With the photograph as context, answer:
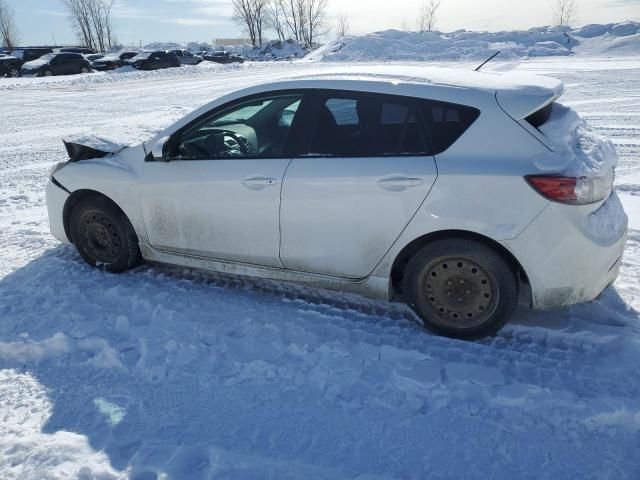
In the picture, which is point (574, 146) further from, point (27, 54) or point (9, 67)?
point (27, 54)

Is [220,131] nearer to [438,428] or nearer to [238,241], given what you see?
[238,241]

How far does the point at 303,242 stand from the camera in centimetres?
350

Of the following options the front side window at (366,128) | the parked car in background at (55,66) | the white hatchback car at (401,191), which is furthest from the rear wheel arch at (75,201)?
the parked car in background at (55,66)

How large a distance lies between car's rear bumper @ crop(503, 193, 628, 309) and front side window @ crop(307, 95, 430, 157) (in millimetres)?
823

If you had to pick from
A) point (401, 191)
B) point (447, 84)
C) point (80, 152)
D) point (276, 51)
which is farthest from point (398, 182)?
point (276, 51)

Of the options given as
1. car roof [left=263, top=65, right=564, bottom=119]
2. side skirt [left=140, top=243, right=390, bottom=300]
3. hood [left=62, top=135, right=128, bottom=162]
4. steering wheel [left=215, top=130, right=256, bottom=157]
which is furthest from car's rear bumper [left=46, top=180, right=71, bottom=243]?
car roof [left=263, top=65, right=564, bottom=119]

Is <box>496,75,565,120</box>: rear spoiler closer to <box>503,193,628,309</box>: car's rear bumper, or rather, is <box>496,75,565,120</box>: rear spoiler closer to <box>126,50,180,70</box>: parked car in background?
<box>503,193,628,309</box>: car's rear bumper

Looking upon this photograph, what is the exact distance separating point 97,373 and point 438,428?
78.9 inches

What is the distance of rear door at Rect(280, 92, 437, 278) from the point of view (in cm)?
316

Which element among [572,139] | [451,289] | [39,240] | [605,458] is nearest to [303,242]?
[451,289]

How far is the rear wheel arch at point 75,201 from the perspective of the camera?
13.7ft

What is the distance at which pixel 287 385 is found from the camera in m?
2.87

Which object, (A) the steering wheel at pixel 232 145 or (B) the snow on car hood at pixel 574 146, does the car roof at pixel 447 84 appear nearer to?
(B) the snow on car hood at pixel 574 146

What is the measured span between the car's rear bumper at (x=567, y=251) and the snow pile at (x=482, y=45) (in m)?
33.6
